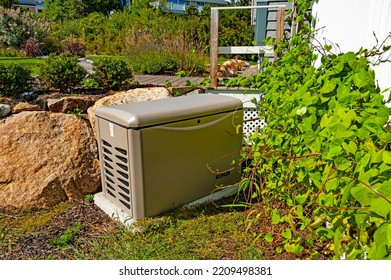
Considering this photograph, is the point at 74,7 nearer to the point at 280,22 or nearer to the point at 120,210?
the point at 280,22

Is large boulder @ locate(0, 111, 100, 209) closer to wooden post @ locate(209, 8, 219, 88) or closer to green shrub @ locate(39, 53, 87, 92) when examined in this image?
green shrub @ locate(39, 53, 87, 92)

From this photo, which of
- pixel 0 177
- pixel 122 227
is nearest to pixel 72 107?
pixel 0 177

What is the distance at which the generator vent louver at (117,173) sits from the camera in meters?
2.55

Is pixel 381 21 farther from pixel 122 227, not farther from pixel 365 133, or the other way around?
pixel 122 227

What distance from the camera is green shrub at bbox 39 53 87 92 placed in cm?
473

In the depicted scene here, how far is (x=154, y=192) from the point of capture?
2.57 metres

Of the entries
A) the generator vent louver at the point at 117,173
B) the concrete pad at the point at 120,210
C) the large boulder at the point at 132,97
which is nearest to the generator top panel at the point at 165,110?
the generator vent louver at the point at 117,173

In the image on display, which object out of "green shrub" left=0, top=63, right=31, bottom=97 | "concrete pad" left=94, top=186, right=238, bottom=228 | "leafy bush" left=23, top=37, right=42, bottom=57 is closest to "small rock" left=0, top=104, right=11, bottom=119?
"green shrub" left=0, top=63, right=31, bottom=97

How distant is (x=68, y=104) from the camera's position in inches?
161

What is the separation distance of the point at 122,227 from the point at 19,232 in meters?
0.81

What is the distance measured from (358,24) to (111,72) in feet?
11.9

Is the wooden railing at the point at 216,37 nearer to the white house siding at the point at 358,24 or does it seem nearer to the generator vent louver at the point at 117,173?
the white house siding at the point at 358,24

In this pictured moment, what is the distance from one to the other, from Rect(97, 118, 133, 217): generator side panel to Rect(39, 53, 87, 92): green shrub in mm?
2399

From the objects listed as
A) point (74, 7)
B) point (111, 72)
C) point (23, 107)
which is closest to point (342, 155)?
point (23, 107)
